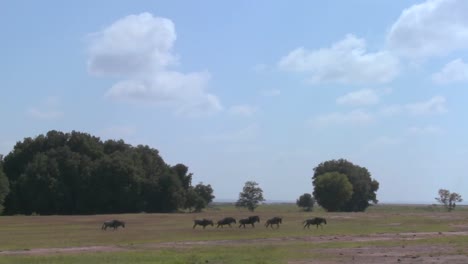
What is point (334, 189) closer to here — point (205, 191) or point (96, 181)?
point (205, 191)

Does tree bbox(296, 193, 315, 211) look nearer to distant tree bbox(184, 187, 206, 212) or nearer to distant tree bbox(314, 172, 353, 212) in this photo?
distant tree bbox(314, 172, 353, 212)

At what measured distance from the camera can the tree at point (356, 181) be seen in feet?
467

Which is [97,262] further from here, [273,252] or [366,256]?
[366,256]

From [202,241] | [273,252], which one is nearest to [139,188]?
[202,241]

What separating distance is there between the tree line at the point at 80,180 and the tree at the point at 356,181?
38.5 meters

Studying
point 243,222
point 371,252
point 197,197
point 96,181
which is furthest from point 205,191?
point 371,252

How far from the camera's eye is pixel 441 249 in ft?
105

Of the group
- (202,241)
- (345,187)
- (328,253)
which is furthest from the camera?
(345,187)

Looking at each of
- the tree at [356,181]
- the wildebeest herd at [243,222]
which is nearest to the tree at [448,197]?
the tree at [356,181]

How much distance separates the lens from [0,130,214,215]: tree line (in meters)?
104

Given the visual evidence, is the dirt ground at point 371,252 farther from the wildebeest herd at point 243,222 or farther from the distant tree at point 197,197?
the distant tree at point 197,197

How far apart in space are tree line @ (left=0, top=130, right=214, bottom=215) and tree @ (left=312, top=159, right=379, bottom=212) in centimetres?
3845

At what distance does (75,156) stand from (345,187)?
53424mm

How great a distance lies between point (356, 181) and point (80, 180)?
63.4m
